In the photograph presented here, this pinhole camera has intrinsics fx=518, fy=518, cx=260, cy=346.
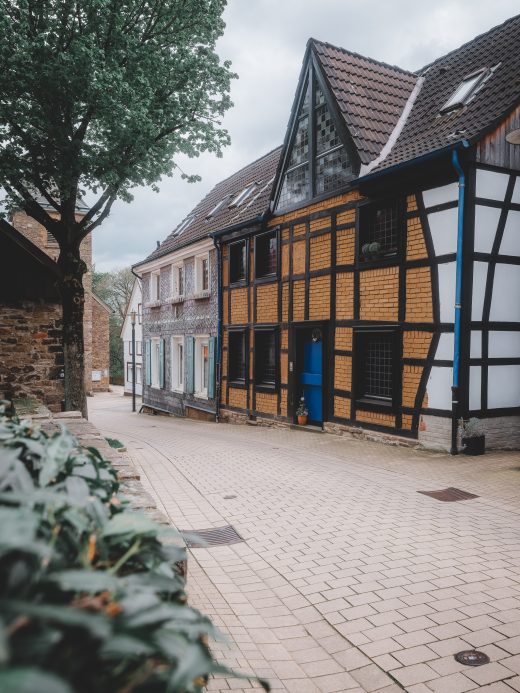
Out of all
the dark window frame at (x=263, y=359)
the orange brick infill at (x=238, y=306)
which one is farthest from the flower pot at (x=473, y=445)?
the orange brick infill at (x=238, y=306)

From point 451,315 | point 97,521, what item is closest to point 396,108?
point 451,315

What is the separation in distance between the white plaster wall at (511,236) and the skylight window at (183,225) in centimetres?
1561

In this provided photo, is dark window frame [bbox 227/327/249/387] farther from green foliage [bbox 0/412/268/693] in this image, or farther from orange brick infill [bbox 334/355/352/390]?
green foliage [bbox 0/412/268/693]

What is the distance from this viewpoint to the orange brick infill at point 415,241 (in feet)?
31.4

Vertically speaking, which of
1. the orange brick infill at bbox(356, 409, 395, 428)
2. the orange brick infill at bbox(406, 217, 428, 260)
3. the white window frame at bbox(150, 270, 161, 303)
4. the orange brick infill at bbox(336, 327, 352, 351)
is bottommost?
the orange brick infill at bbox(356, 409, 395, 428)

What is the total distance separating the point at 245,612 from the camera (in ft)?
12.4

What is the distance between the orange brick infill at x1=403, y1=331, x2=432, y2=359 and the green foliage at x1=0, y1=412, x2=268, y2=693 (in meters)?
8.62

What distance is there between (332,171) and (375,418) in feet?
18.7

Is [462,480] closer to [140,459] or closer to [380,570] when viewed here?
[380,570]

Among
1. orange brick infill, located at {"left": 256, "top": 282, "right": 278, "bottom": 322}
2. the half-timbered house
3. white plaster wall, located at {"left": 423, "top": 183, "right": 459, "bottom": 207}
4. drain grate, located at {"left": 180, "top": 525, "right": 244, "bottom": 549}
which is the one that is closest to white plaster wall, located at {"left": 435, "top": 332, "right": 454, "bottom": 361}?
the half-timbered house

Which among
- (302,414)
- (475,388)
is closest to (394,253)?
(475,388)

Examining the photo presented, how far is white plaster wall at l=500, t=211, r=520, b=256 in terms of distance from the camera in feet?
30.9

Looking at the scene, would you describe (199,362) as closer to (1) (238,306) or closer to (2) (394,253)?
(1) (238,306)

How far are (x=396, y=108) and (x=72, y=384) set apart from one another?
9994 mm
